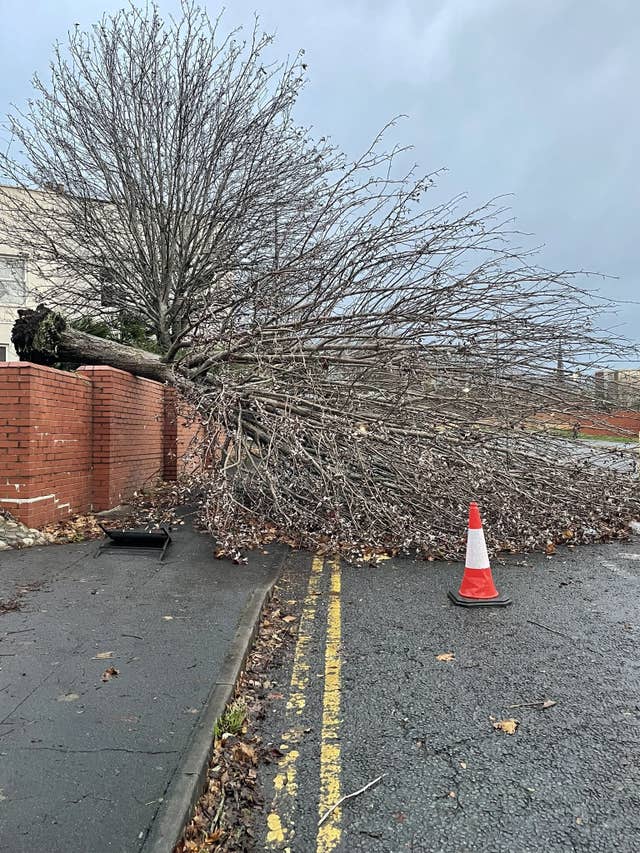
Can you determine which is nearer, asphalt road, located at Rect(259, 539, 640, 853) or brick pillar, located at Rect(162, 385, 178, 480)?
asphalt road, located at Rect(259, 539, 640, 853)

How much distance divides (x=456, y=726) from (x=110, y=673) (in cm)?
200

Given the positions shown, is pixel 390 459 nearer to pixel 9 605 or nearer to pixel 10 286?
pixel 9 605

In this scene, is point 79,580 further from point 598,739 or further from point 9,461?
point 598,739

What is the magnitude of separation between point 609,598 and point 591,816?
3.01 meters

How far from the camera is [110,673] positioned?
11.1 ft

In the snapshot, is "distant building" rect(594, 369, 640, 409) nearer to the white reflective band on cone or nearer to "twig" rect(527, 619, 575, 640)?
the white reflective band on cone

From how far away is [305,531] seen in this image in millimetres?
6621

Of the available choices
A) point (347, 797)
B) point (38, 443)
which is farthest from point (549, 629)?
point (38, 443)

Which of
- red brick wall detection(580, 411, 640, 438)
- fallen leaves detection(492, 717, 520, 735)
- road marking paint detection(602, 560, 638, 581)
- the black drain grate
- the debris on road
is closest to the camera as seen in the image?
fallen leaves detection(492, 717, 520, 735)

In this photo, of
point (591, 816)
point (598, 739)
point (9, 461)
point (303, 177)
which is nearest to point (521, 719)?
point (598, 739)

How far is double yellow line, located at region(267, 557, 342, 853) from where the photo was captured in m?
2.23

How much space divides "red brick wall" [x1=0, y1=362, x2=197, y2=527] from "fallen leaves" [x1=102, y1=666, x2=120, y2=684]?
3.55m

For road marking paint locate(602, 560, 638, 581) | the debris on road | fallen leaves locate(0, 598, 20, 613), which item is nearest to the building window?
fallen leaves locate(0, 598, 20, 613)

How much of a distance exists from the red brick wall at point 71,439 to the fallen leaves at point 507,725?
5095 millimetres
